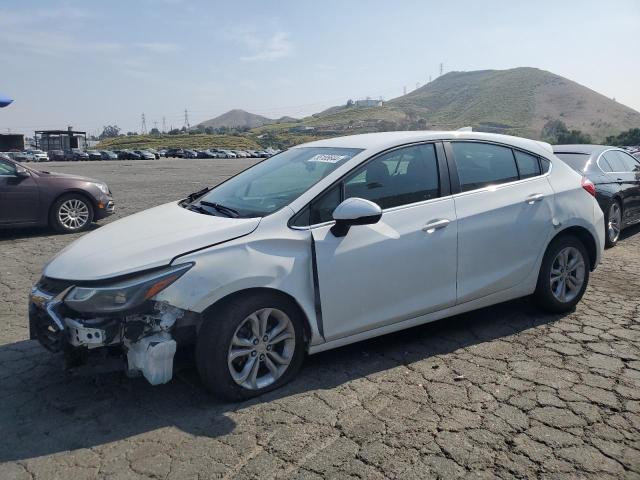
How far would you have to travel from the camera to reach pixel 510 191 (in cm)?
451

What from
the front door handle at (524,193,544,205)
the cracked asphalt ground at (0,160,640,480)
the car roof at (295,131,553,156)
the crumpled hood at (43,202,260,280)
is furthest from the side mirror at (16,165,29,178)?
the front door handle at (524,193,544,205)

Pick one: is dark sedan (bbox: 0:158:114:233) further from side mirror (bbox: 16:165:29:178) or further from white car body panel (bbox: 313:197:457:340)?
white car body panel (bbox: 313:197:457:340)

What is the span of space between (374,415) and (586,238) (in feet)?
9.53

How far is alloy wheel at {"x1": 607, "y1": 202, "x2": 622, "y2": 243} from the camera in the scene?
314 inches

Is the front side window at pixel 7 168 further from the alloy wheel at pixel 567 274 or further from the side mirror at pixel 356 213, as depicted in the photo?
the alloy wheel at pixel 567 274

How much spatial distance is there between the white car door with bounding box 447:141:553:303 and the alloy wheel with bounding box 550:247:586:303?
1.00ft


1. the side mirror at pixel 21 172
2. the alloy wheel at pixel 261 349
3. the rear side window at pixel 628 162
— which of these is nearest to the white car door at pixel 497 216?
the alloy wheel at pixel 261 349

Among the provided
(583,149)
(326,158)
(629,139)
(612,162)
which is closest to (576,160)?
(583,149)

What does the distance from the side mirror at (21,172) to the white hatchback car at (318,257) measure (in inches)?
217

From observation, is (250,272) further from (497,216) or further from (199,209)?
(497,216)

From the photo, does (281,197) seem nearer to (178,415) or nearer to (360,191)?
(360,191)

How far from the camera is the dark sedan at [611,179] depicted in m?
7.92

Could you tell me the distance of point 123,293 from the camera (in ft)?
10.2

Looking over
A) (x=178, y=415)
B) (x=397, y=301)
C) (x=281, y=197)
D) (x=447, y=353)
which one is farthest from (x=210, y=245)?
(x=447, y=353)
